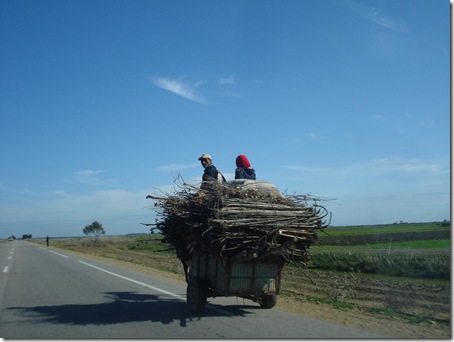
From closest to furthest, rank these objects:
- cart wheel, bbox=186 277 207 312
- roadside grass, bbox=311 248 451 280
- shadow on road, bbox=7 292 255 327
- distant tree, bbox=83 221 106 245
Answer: shadow on road, bbox=7 292 255 327 → cart wheel, bbox=186 277 207 312 → roadside grass, bbox=311 248 451 280 → distant tree, bbox=83 221 106 245

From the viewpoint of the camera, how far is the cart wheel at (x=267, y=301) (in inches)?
372

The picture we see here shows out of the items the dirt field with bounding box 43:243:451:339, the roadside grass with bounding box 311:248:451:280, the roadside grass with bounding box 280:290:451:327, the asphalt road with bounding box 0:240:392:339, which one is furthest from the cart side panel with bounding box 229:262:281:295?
the roadside grass with bounding box 311:248:451:280

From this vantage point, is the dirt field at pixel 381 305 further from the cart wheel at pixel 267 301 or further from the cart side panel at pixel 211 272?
the cart side panel at pixel 211 272

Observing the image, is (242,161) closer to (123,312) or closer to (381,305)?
(123,312)

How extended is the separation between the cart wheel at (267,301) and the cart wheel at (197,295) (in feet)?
4.38

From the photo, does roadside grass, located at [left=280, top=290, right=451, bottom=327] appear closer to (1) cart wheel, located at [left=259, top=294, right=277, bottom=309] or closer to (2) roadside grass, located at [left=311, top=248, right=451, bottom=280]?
(1) cart wheel, located at [left=259, top=294, right=277, bottom=309]

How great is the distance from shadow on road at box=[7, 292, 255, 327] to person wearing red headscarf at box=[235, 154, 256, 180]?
2.78 m

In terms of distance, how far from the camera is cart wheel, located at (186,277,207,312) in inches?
346

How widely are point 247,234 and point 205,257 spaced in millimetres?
1621

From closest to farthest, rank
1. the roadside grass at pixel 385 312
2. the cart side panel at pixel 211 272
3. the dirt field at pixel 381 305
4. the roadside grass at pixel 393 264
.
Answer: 1. the dirt field at pixel 381 305
2. the cart side panel at pixel 211 272
3. the roadside grass at pixel 385 312
4. the roadside grass at pixel 393 264

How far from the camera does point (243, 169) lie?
954 centimetres

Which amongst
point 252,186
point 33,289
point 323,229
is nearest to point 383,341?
point 323,229

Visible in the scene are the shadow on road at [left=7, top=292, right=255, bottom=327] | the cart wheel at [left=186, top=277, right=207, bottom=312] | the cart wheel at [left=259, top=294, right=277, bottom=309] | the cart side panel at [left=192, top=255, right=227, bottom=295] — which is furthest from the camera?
the cart wheel at [left=259, top=294, right=277, bottom=309]

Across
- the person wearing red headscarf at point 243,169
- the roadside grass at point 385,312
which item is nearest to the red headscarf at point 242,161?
the person wearing red headscarf at point 243,169
